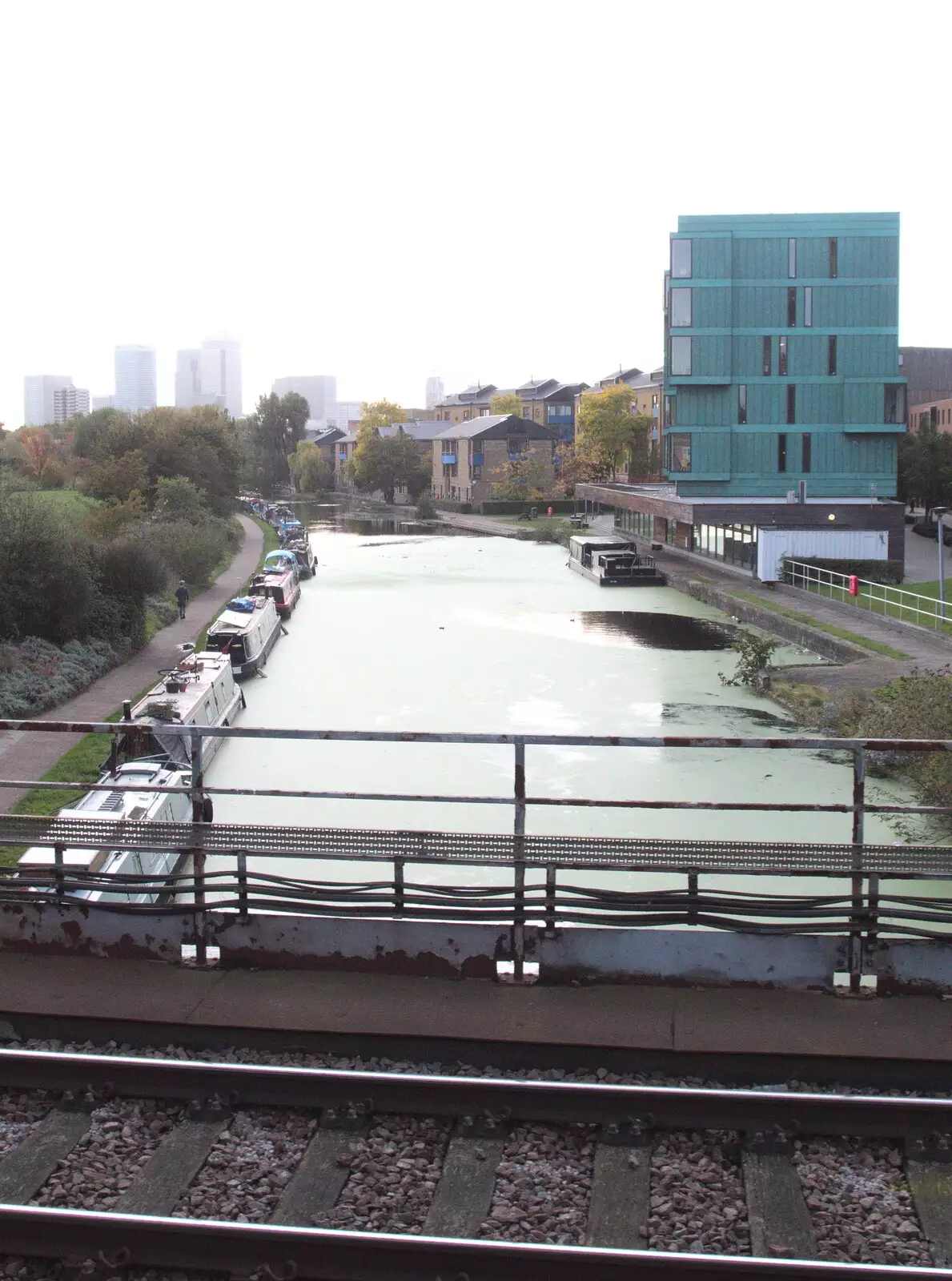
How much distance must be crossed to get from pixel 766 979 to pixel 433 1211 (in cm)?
213

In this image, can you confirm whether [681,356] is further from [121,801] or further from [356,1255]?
[356,1255]

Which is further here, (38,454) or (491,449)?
(491,449)

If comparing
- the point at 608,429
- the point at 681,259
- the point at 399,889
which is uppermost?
the point at 681,259

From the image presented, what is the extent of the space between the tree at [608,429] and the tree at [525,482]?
4257 mm

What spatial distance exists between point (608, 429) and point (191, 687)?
64.1 m

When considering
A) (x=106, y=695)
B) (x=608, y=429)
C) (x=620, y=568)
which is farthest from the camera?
(x=608, y=429)

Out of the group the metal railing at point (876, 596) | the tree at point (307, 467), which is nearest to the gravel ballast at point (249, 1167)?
the metal railing at point (876, 596)

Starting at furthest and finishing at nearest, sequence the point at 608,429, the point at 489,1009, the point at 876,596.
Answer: the point at 608,429 → the point at 876,596 → the point at 489,1009

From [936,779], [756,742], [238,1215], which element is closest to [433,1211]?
[238,1215]

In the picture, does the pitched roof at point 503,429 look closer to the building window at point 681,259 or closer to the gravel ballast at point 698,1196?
the building window at point 681,259

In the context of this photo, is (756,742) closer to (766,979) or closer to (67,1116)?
(766,979)

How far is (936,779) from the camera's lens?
14.4 meters

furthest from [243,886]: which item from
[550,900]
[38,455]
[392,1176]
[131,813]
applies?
[38,455]

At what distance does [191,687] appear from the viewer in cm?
2114
